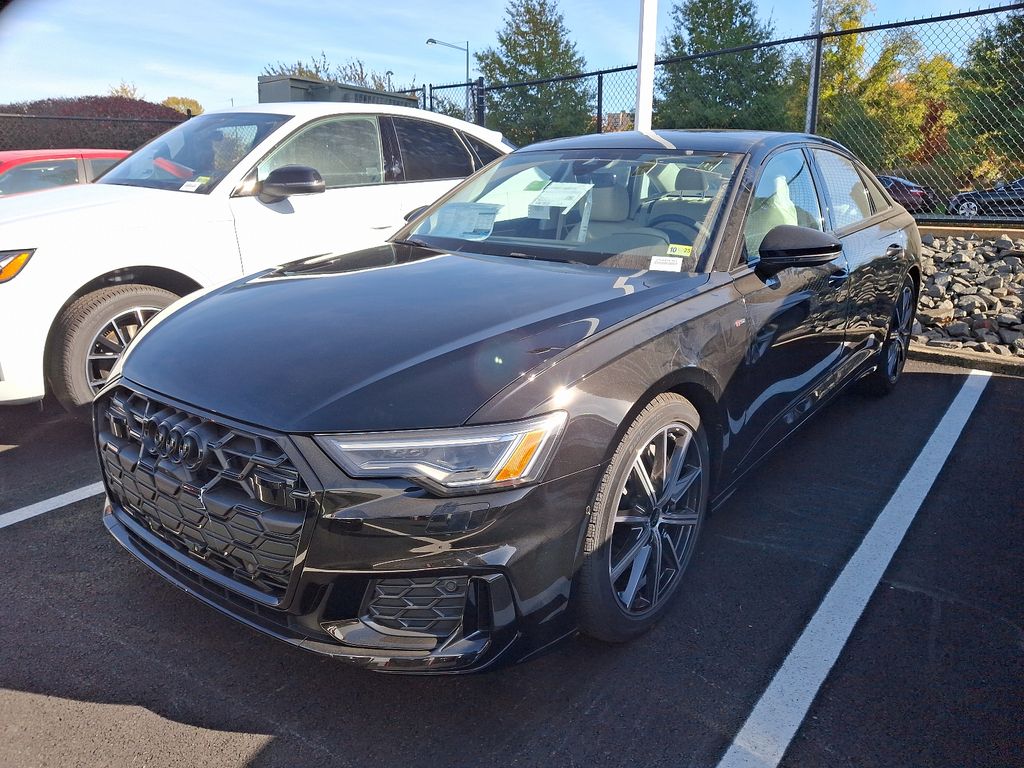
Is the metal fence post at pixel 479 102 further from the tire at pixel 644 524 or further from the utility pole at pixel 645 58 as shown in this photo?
the tire at pixel 644 524

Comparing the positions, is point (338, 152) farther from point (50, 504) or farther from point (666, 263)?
point (666, 263)

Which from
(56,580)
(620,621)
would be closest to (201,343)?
(56,580)

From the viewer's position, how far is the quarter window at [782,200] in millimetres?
3131

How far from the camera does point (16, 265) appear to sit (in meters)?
3.66

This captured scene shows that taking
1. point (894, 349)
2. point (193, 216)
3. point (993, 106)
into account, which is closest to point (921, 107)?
point (993, 106)

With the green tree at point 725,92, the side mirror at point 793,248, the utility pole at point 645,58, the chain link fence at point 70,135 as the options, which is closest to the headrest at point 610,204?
the side mirror at point 793,248

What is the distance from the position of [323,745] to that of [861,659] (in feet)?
5.38

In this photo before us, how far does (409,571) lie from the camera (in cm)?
188

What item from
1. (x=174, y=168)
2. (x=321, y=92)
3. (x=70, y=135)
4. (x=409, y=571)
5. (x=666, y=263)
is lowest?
(x=409, y=571)

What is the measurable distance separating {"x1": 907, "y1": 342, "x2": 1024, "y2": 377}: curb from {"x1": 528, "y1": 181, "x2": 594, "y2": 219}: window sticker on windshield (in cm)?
372

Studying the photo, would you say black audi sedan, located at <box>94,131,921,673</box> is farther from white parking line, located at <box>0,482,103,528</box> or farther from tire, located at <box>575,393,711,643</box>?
white parking line, located at <box>0,482,103,528</box>

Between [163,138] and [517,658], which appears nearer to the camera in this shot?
[517,658]

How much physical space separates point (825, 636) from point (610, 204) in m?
1.84

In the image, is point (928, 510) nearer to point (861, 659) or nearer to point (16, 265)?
point (861, 659)
